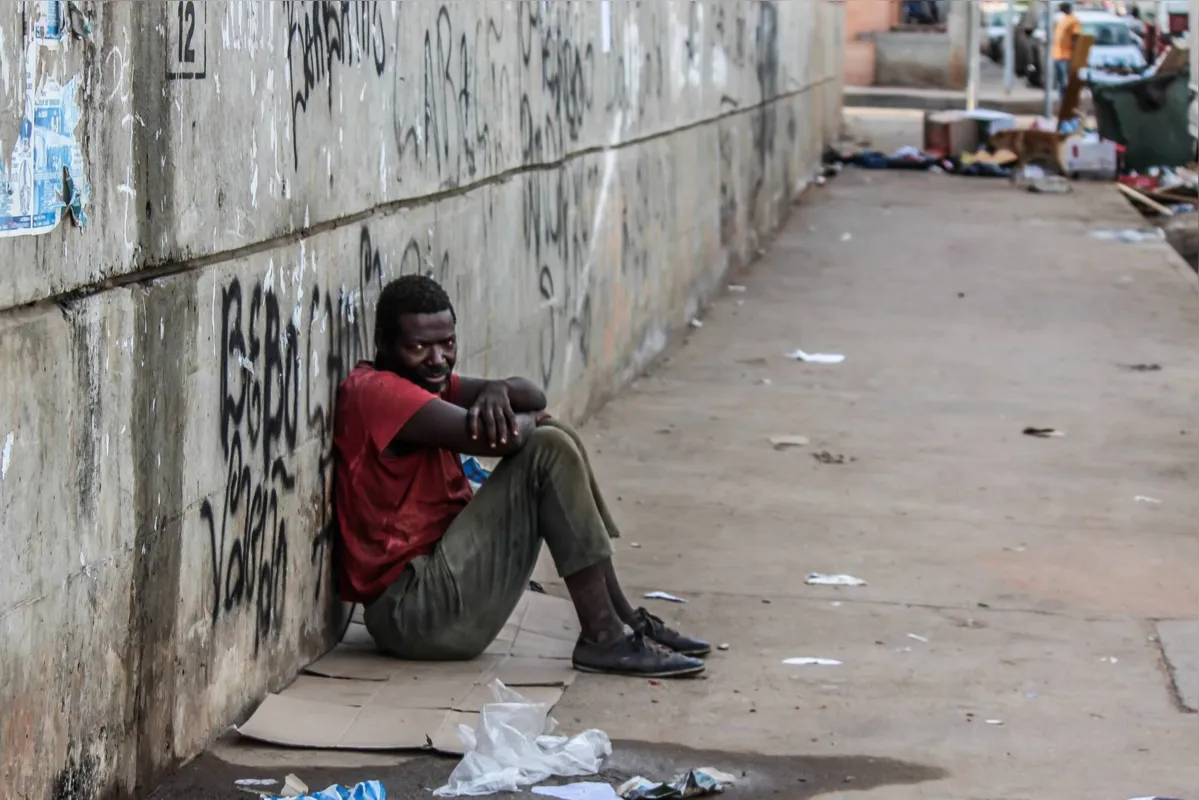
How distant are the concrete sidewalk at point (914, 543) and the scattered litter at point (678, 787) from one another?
5cm

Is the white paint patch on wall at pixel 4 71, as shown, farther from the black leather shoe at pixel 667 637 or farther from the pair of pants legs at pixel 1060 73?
the pair of pants legs at pixel 1060 73

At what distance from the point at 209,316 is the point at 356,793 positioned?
105 centimetres

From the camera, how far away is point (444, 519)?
4.69 m

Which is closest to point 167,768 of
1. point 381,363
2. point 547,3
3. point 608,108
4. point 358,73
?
point 381,363

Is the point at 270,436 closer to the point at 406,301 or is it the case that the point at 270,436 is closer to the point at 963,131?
the point at 406,301

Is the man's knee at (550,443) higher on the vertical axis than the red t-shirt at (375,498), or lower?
higher

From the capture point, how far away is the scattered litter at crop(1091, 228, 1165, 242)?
15211mm

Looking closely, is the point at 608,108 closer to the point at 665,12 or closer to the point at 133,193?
the point at 665,12

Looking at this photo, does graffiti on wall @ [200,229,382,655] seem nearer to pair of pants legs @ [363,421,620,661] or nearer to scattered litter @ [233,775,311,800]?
pair of pants legs @ [363,421,620,661]

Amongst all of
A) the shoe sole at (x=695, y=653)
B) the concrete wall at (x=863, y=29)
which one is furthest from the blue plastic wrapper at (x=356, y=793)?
the concrete wall at (x=863, y=29)

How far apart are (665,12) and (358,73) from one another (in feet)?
17.9

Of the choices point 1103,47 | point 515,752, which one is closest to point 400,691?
point 515,752

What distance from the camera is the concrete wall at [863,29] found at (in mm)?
36094

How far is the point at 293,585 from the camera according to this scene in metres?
4.35
